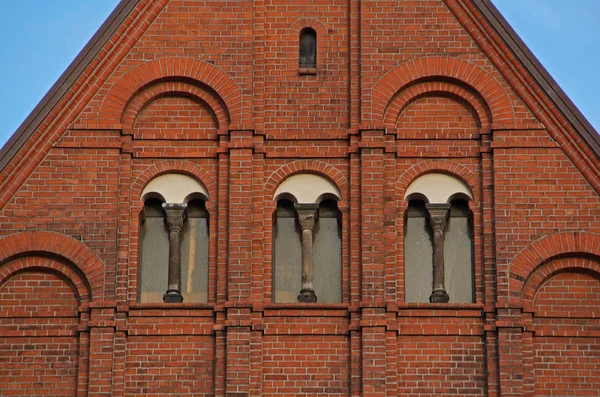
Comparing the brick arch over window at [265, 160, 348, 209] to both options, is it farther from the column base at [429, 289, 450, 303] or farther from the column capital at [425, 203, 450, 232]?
the column base at [429, 289, 450, 303]

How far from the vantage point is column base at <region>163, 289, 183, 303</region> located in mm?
33500

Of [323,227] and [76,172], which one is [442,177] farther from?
[76,172]

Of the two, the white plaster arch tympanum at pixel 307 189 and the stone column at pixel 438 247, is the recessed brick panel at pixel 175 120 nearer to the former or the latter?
the white plaster arch tympanum at pixel 307 189

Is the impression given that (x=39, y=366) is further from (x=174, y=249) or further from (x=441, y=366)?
(x=441, y=366)

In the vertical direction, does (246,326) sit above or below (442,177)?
below

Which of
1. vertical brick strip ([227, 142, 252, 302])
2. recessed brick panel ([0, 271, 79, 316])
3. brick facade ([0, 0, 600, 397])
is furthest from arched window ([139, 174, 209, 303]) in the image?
recessed brick panel ([0, 271, 79, 316])

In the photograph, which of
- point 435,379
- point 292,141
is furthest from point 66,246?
point 435,379

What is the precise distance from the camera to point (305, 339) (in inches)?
1298

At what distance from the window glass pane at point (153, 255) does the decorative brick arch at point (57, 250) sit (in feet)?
2.60

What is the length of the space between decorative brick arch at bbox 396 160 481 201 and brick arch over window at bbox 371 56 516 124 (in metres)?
0.94

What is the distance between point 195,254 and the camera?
112ft

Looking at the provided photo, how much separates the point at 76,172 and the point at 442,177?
5730mm

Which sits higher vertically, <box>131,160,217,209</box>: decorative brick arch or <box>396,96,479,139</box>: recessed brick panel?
<box>396,96,479,139</box>: recessed brick panel

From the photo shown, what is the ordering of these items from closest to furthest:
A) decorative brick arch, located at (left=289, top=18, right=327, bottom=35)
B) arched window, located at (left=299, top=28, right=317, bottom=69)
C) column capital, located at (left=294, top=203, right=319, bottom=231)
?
1. column capital, located at (left=294, top=203, right=319, bottom=231)
2. arched window, located at (left=299, top=28, right=317, bottom=69)
3. decorative brick arch, located at (left=289, top=18, right=327, bottom=35)
